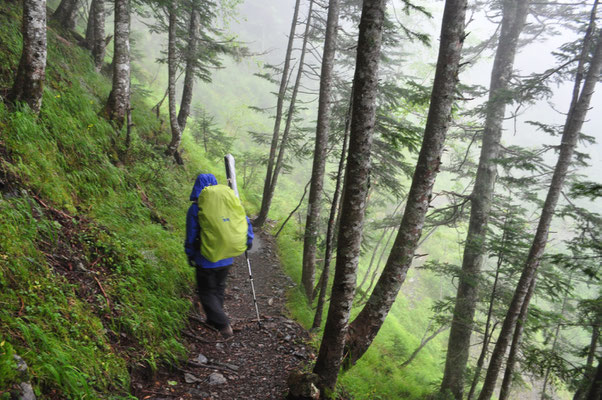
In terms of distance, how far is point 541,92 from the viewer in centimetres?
799

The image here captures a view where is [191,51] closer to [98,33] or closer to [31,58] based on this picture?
[98,33]

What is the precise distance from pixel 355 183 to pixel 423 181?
4.93 ft

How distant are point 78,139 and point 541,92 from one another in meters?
10.9

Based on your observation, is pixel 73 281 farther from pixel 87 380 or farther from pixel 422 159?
pixel 422 159

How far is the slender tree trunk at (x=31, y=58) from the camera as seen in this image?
500 cm

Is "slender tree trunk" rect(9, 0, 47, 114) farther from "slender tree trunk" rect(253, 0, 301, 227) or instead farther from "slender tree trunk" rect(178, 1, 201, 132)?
"slender tree trunk" rect(253, 0, 301, 227)

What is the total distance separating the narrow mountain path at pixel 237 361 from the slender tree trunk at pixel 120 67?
5638 mm

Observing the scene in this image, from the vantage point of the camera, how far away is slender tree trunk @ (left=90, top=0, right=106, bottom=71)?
32.4 feet

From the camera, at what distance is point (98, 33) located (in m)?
10.4

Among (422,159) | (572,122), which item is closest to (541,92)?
(572,122)

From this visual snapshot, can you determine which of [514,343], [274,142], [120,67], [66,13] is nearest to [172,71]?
[120,67]

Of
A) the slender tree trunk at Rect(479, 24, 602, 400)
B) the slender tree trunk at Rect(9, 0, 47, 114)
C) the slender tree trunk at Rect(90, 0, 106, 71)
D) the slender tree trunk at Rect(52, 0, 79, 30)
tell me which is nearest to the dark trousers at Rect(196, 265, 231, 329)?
the slender tree trunk at Rect(9, 0, 47, 114)

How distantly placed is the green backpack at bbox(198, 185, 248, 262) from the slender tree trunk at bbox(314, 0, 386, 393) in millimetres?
1752

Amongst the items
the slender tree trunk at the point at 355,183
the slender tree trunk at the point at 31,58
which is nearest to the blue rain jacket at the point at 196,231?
the slender tree trunk at the point at 355,183
